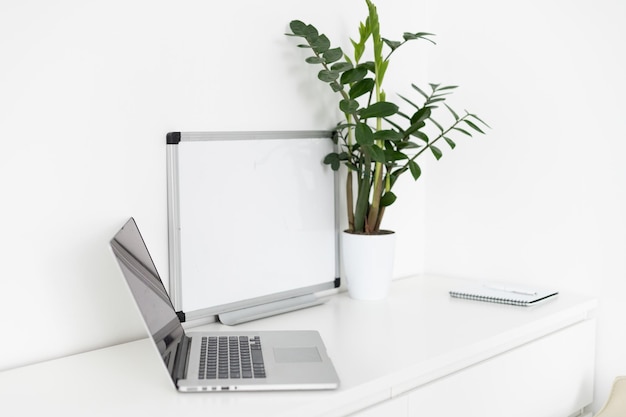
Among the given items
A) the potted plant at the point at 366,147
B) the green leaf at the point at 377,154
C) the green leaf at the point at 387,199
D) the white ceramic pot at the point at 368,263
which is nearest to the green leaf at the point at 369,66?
the potted plant at the point at 366,147

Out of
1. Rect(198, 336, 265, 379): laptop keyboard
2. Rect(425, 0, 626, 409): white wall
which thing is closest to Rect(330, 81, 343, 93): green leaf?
Rect(425, 0, 626, 409): white wall

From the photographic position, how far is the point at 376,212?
1945 millimetres

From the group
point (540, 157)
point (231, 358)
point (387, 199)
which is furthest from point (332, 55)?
point (231, 358)

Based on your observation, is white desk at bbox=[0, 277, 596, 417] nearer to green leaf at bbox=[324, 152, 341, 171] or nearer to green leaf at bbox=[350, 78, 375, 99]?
green leaf at bbox=[324, 152, 341, 171]

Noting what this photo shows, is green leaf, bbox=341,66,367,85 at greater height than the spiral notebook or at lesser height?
greater

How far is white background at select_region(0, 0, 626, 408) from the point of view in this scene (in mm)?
1402

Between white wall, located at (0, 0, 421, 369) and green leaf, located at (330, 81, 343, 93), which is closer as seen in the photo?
white wall, located at (0, 0, 421, 369)

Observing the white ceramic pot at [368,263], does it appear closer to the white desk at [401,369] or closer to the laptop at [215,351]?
the white desk at [401,369]

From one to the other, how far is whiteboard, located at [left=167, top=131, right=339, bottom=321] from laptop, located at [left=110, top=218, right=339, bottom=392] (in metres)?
0.16

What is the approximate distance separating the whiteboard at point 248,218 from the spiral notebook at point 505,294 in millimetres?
362

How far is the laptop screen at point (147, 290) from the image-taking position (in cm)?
127

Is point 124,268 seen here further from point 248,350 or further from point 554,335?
point 554,335

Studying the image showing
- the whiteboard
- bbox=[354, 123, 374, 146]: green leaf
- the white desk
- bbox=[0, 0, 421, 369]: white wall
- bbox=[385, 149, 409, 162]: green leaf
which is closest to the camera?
the white desk

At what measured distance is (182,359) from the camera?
4.50 feet
